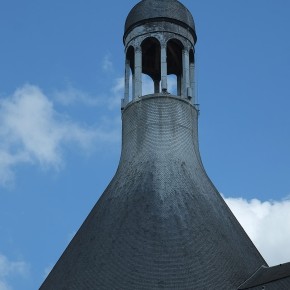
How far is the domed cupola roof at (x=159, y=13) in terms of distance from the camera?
2734 cm

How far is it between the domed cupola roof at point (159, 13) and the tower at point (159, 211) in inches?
1.5

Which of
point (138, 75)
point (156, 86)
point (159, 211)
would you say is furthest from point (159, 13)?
point (159, 211)

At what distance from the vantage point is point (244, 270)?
67.8 feet

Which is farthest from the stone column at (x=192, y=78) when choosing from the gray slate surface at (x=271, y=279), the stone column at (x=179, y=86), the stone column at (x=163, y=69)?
the gray slate surface at (x=271, y=279)

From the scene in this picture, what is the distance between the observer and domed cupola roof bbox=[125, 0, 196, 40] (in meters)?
27.3

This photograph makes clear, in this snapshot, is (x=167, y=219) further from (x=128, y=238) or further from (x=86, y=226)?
(x=86, y=226)

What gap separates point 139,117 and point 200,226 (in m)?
5.56

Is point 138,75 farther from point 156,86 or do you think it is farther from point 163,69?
point 156,86

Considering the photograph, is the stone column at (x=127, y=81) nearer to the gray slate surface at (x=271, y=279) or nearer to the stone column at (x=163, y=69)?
the stone column at (x=163, y=69)

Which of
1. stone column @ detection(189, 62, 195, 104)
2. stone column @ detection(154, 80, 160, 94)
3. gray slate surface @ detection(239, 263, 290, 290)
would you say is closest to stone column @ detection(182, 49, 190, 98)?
stone column @ detection(189, 62, 195, 104)

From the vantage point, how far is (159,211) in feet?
71.3

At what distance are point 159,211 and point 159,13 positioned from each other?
29.6 feet

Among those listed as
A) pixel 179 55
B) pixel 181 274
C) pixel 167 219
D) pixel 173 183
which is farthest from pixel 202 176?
pixel 179 55

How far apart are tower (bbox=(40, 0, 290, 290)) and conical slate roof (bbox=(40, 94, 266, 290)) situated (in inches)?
1.3
